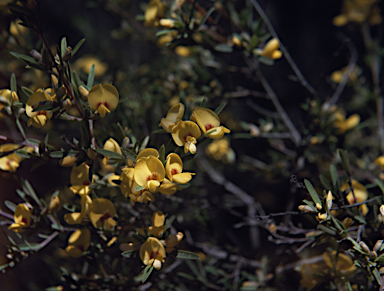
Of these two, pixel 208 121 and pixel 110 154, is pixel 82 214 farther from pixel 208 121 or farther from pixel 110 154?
pixel 208 121

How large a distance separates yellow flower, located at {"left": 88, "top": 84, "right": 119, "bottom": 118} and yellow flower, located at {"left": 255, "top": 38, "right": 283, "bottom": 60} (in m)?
0.65

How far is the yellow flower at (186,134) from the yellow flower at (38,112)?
33 cm

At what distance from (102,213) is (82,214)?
0.06 m

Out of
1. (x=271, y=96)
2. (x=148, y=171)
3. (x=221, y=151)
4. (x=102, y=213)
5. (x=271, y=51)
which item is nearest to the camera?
(x=148, y=171)

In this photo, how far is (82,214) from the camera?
0.77 meters

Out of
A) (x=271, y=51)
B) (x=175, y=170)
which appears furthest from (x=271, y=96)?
(x=175, y=170)

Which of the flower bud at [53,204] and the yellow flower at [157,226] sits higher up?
the flower bud at [53,204]

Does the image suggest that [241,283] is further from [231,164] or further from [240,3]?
[240,3]

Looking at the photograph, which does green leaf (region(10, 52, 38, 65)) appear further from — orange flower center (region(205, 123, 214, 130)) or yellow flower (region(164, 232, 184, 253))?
yellow flower (region(164, 232, 184, 253))

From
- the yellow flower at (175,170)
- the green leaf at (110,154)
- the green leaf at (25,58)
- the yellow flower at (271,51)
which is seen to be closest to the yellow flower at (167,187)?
the yellow flower at (175,170)

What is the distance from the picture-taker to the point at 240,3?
1133 mm

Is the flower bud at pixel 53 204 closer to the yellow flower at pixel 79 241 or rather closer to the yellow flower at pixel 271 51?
the yellow flower at pixel 79 241

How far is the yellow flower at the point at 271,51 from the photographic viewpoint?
105cm

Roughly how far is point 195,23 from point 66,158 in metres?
0.65
